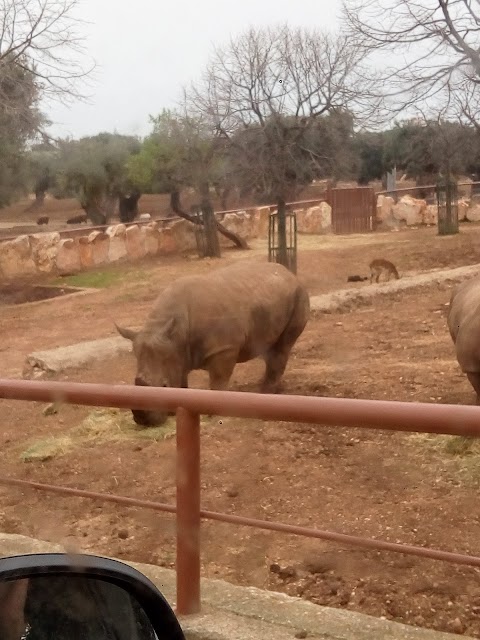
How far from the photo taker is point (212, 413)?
2174 millimetres

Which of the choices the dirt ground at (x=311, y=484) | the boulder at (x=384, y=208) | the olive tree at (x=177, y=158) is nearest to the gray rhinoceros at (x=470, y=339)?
the dirt ground at (x=311, y=484)

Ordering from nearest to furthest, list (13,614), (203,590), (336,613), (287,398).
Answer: (13,614) < (287,398) < (336,613) < (203,590)

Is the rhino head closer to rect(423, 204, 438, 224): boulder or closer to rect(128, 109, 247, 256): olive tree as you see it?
rect(128, 109, 247, 256): olive tree

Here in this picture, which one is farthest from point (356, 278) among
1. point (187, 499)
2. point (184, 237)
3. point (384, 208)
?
point (187, 499)

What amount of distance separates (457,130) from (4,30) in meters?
5.88

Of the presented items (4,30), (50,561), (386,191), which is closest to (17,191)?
(4,30)

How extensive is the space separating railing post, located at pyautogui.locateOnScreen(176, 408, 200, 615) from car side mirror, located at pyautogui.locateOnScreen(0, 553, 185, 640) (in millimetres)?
797

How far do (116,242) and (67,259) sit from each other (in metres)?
1.10

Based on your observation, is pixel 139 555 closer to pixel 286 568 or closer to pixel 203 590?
pixel 286 568

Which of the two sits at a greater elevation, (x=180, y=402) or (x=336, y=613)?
(x=180, y=402)

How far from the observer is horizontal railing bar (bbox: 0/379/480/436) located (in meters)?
1.84

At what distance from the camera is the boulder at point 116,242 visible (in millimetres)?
12188

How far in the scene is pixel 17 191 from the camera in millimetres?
11516

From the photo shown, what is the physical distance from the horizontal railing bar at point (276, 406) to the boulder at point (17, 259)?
36.7 feet
